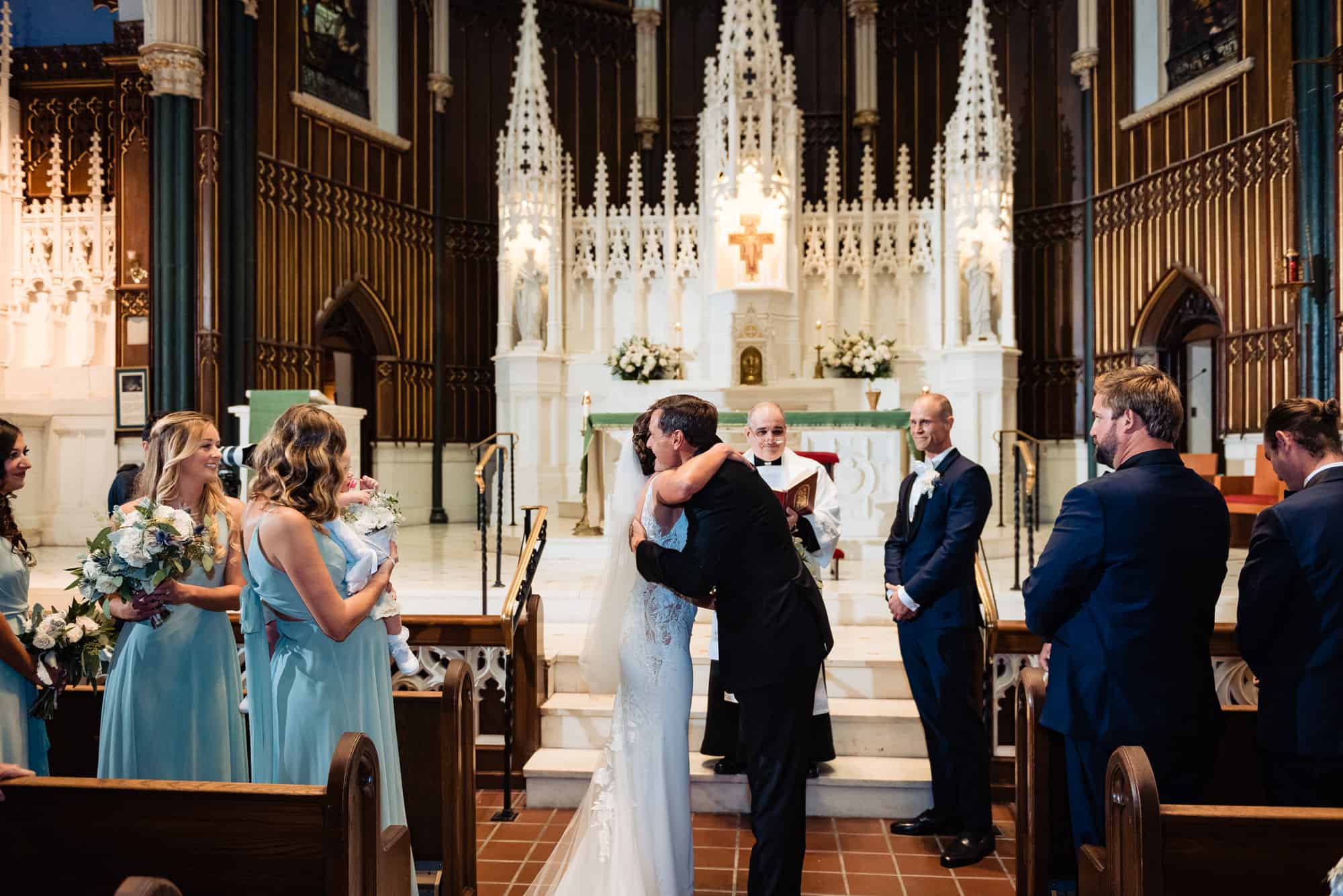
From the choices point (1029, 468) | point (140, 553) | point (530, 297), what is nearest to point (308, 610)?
point (140, 553)

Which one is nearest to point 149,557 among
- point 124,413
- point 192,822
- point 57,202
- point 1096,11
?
point 192,822

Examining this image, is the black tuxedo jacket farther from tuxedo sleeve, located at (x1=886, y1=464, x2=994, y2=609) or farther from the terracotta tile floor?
the terracotta tile floor

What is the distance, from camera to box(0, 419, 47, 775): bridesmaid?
2598 millimetres

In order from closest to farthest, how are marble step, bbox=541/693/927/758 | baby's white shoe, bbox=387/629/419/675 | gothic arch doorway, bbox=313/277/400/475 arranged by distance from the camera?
baby's white shoe, bbox=387/629/419/675 → marble step, bbox=541/693/927/758 → gothic arch doorway, bbox=313/277/400/475

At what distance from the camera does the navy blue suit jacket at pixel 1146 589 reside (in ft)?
8.45

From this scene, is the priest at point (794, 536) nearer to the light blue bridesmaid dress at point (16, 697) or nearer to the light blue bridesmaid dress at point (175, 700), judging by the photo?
the light blue bridesmaid dress at point (175, 700)

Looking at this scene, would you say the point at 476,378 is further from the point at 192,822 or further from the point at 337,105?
the point at 192,822

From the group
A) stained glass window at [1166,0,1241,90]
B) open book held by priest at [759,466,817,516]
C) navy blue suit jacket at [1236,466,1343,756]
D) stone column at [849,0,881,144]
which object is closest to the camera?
navy blue suit jacket at [1236,466,1343,756]

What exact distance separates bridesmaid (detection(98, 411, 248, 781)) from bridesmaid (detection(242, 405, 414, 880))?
11.1 inches

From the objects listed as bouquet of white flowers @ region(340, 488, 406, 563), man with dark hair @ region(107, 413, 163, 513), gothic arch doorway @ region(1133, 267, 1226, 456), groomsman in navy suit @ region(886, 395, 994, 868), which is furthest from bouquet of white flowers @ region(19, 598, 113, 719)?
gothic arch doorway @ region(1133, 267, 1226, 456)

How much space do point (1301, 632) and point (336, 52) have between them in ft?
37.1

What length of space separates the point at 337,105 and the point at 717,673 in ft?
30.7

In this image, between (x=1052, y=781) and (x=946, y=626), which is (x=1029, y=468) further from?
(x=1052, y=781)

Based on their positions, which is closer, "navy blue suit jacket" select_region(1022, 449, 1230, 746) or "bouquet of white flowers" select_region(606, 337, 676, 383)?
"navy blue suit jacket" select_region(1022, 449, 1230, 746)
